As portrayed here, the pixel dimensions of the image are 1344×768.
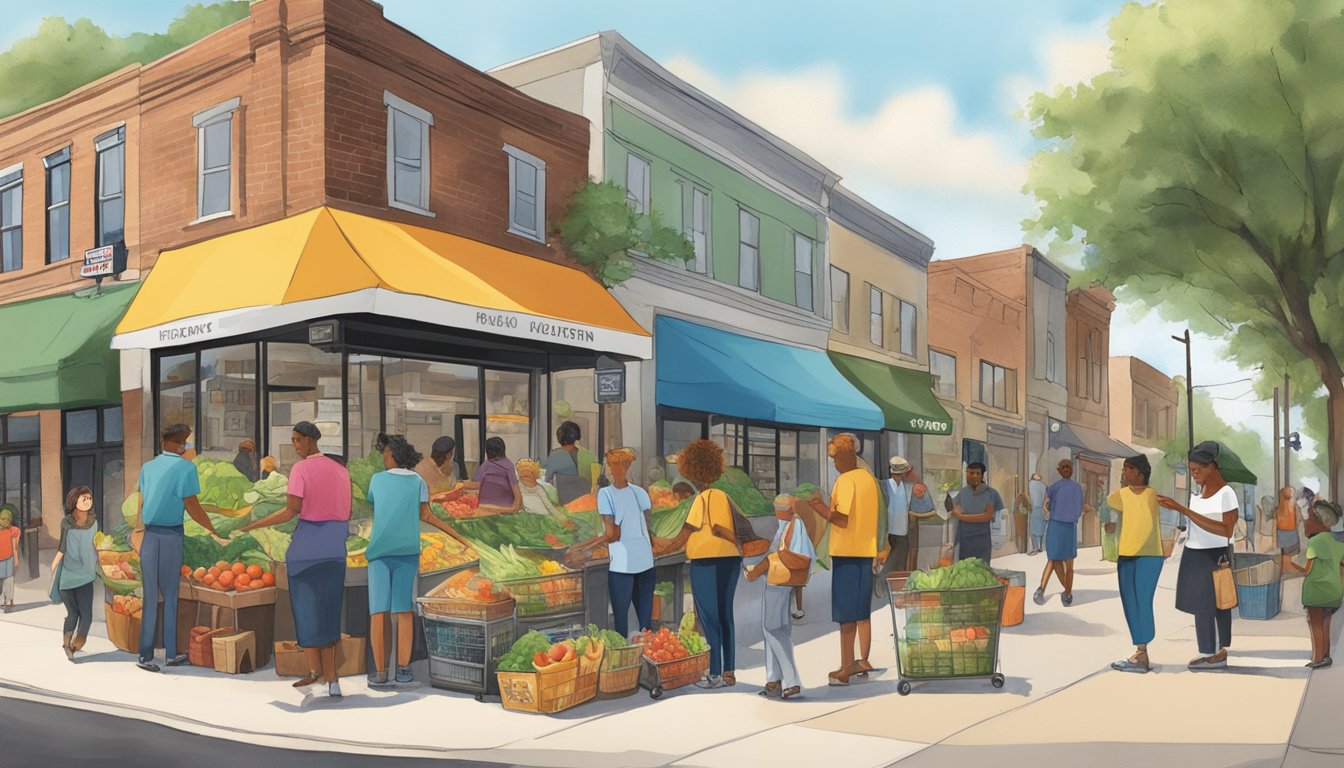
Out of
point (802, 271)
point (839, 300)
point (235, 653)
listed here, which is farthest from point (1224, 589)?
point (839, 300)

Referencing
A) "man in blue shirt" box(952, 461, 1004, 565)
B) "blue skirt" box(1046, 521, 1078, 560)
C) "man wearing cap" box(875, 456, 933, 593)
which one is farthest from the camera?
"blue skirt" box(1046, 521, 1078, 560)

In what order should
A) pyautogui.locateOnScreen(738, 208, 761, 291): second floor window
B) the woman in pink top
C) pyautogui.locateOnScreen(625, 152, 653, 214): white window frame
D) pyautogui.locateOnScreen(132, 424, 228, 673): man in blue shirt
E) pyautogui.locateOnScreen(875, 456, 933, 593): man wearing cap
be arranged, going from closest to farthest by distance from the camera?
the woman in pink top
pyautogui.locateOnScreen(132, 424, 228, 673): man in blue shirt
pyautogui.locateOnScreen(875, 456, 933, 593): man wearing cap
pyautogui.locateOnScreen(625, 152, 653, 214): white window frame
pyautogui.locateOnScreen(738, 208, 761, 291): second floor window

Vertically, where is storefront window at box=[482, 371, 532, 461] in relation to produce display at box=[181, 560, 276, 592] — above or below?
above

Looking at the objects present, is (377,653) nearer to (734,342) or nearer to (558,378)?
(558,378)

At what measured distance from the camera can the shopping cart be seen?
934 centimetres

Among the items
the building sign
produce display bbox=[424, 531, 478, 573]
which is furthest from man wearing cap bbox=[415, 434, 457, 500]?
the building sign

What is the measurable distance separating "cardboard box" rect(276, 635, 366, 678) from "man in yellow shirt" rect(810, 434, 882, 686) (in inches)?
159

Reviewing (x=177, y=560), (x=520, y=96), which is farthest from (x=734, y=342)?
(x=177, y=560)

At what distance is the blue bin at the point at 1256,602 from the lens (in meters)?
14.4

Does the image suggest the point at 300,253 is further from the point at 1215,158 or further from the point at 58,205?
the point at 1215,158

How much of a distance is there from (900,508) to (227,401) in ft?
29.4

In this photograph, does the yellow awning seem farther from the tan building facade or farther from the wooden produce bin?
the wooden produce bin

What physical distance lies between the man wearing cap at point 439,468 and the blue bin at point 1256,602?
9.64 meters

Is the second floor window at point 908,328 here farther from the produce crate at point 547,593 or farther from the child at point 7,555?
the produce crate at point 547,593
